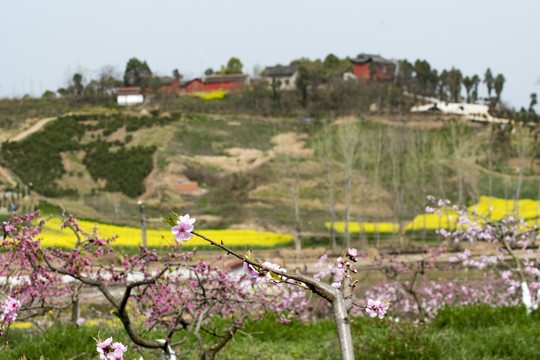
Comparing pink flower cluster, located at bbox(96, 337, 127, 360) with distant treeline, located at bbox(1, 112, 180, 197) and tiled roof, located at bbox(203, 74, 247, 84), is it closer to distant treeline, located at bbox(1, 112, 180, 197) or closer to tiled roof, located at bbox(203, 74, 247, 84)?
distant treeline, located at bbox(1, 112, 180, 197)

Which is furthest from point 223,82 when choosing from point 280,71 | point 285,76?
point 285,76

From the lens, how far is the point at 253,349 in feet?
21.5

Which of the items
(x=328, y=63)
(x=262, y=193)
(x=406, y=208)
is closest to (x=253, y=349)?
(x=406, y=208)

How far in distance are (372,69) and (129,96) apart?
107 ft

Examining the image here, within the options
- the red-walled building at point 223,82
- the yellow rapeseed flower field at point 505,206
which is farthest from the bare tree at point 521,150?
the red-walled building at point 223,82

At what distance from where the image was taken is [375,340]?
6.41m

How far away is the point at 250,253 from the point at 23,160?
47.3m

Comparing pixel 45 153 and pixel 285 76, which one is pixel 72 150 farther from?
pixel 285 76

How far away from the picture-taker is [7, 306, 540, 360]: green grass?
5.61 meters

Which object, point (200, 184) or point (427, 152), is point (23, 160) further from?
→ point (427, 152)

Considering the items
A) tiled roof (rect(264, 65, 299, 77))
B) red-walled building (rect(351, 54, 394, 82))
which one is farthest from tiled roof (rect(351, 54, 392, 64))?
tiled roof (rect(264, 65, 299, 77))

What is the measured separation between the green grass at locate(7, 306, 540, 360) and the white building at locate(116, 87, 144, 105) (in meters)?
60.3

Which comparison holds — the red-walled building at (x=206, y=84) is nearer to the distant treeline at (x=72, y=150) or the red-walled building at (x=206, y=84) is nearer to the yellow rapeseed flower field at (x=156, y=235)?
the distant treeline at (x=72, y=150)

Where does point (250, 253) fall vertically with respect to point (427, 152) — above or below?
above
